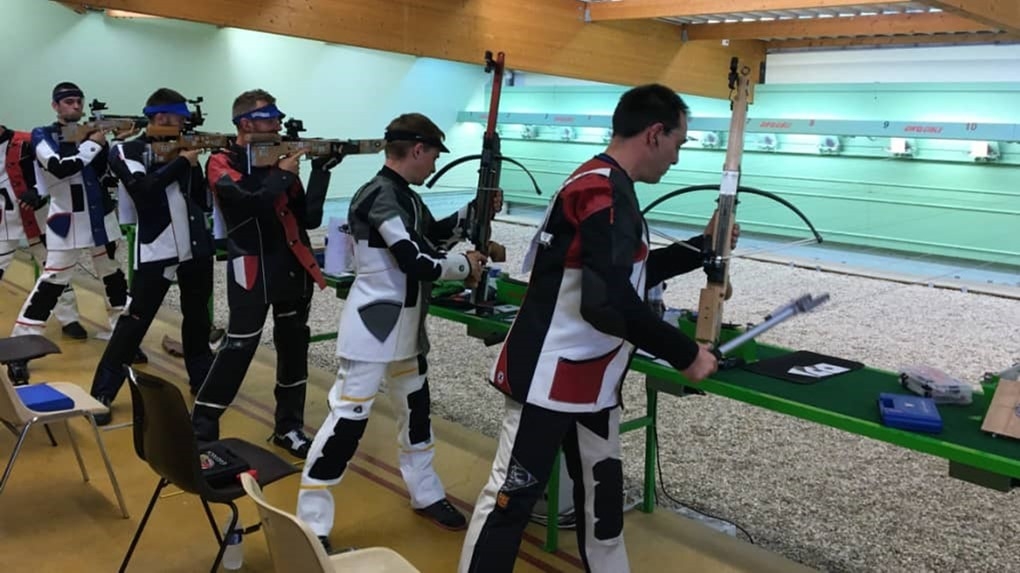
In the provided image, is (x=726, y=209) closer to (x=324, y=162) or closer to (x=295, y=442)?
(x=324, y=162)

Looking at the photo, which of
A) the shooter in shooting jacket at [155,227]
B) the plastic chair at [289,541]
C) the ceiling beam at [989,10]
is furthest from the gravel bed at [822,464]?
the ceiling beam at [989,10]

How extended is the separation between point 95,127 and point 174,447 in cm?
302

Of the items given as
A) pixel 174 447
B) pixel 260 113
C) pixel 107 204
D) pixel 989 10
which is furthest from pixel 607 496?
pixel 989 10

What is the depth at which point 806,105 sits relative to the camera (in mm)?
Result: 9992

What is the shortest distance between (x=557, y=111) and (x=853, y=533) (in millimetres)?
9386

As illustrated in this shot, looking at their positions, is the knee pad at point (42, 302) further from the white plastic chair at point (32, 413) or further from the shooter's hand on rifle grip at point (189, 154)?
the white plastic chair at point (32, 413)

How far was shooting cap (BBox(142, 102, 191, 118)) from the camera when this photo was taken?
382 cm

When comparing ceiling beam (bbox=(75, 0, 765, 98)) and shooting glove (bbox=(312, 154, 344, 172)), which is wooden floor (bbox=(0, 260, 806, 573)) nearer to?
shooting glove (bbox=(312, 154, 344, 172))

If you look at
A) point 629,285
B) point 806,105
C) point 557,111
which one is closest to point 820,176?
point 806,105

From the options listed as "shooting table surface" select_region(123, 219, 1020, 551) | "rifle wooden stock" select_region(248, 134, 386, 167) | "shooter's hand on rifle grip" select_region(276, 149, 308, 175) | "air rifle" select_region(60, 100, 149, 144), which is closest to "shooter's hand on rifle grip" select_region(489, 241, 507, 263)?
"shooting table surface" select_region(123, 219, 1020, 551)

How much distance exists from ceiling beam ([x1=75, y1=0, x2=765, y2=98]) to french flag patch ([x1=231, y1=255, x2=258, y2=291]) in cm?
217

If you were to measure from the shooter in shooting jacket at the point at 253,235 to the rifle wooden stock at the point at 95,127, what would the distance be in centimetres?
151

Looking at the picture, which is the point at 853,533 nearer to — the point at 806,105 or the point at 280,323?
the point at 280,323

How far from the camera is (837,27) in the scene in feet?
27.3
